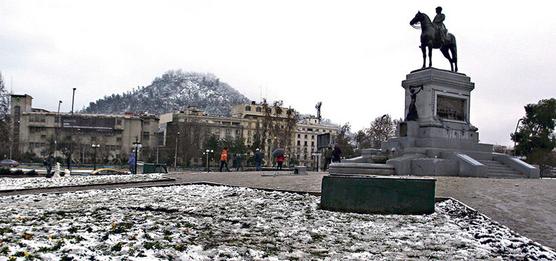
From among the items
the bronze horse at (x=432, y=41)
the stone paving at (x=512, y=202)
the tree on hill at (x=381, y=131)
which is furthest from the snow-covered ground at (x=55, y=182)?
the tree on hill at (x=381, y=131)

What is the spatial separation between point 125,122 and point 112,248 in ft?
382

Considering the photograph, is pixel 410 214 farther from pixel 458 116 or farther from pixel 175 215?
pixel 458 116

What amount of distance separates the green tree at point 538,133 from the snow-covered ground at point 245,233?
47402 mm

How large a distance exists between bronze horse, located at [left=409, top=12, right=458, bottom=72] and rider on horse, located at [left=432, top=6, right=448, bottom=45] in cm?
16

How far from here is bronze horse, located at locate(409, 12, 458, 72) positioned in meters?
26.0

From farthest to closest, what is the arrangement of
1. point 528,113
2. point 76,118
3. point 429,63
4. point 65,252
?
point 76,118 < point 528,113 < point 429,63 < point 65,252

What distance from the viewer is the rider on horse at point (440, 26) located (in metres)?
26.5

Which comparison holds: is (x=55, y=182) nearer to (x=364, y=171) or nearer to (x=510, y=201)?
(x=364, y=171)

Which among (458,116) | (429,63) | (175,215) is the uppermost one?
(429,63)

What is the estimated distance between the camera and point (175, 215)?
9391 mm

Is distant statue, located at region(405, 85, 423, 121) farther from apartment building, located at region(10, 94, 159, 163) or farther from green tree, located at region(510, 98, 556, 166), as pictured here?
apartment building, located at region(10, 94, 159, 163)

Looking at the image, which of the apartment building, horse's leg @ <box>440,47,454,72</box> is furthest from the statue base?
the apartment building

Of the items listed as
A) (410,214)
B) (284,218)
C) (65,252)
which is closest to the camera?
Result: (65,252)

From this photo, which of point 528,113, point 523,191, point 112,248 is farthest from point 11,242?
point 528,113
